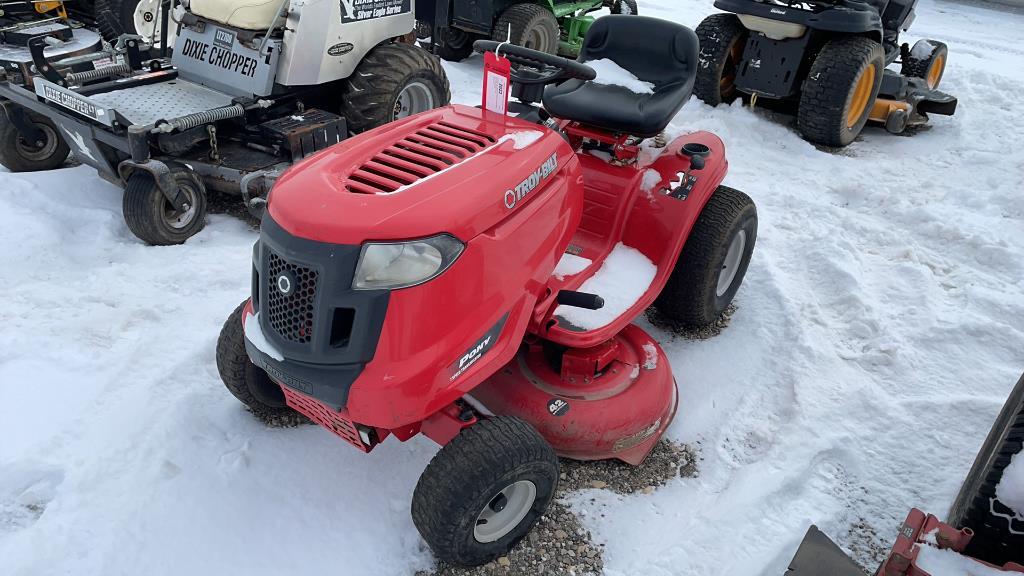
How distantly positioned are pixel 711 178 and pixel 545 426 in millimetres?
1360

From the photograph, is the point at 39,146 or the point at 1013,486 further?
the point at 39,146

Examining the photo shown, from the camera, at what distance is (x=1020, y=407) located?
2209 millimetres

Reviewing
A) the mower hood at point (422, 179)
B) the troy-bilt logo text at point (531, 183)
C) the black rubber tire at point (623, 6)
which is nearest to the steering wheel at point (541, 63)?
the mower hood at point (422, 179)

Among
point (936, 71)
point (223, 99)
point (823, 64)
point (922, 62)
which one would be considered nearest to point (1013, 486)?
point (823, 64)

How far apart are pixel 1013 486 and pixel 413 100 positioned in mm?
4385

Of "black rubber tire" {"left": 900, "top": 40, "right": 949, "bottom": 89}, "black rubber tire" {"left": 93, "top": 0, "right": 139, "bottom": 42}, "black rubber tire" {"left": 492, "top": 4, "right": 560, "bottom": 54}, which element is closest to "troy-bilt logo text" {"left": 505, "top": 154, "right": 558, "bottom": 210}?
"black rubber tire" {"left": 492, "top": 4, "right": 560, "bottom": 54}

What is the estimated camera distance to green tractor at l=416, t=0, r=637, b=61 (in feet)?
24.0

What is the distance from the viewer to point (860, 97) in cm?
598

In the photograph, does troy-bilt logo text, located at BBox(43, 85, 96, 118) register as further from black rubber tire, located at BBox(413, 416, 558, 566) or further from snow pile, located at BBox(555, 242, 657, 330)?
black rubber tire, located at BBox(413, 416, 558, 566)

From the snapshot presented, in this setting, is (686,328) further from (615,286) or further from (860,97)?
(860,97)

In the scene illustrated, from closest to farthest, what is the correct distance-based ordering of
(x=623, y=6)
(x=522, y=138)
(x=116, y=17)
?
1. (x=522, y=138)
2. (x=116, y=17)
3. (x=623, y=6)

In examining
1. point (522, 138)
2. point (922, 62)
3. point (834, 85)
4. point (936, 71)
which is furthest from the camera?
point (936, 71)

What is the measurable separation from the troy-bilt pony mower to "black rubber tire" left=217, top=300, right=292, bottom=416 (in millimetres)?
4628

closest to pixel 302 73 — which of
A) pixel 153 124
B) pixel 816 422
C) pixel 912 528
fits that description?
pixel 153 124
